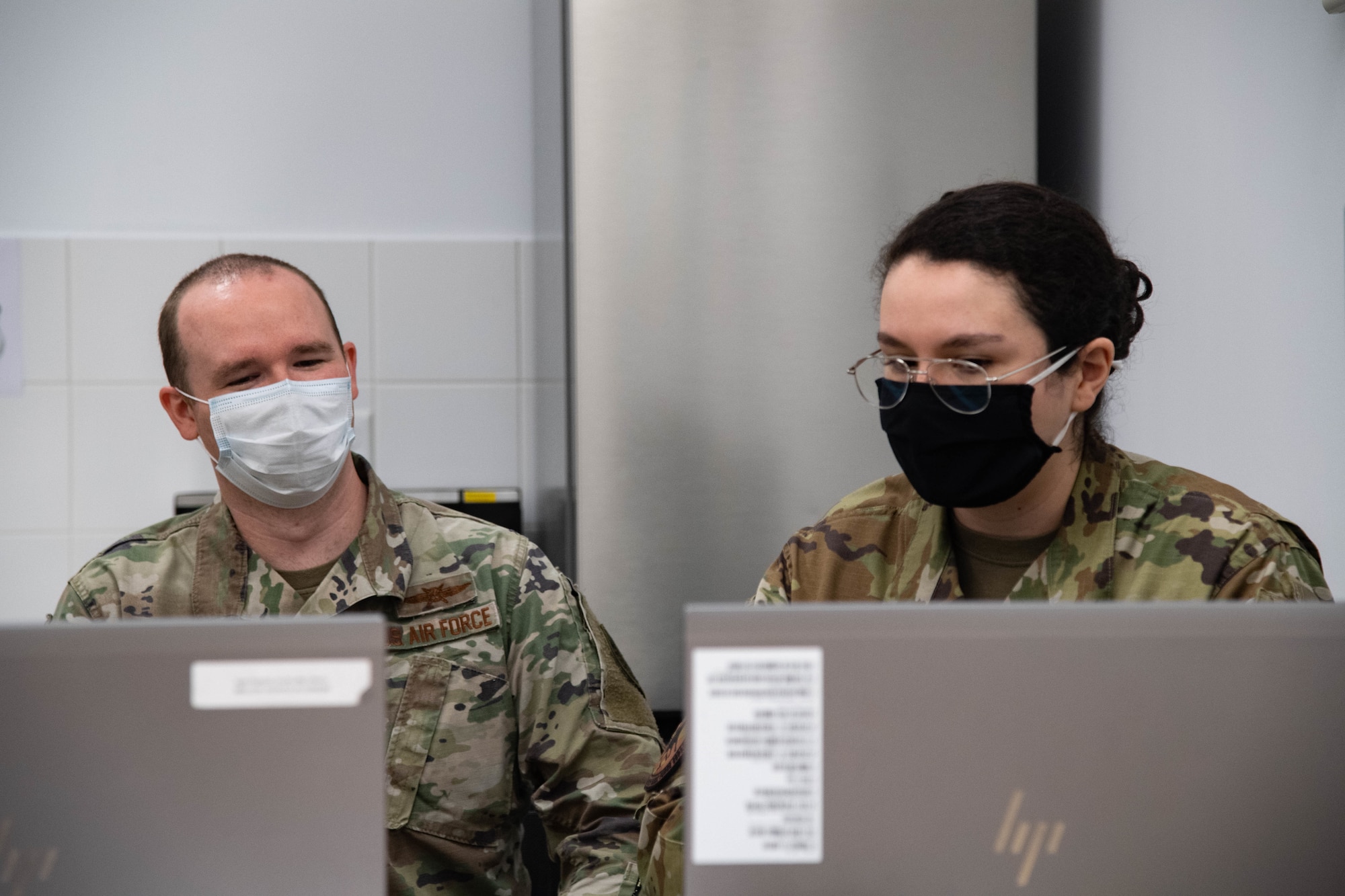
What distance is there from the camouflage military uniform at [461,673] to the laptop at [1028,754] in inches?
27.0

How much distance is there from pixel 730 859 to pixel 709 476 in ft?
4.24

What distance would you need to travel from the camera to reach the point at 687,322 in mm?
1926

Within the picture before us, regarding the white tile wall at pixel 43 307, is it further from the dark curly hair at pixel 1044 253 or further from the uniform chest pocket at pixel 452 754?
the dark curly hair at pixel 1044 253

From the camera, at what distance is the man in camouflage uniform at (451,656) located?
1.36 metres

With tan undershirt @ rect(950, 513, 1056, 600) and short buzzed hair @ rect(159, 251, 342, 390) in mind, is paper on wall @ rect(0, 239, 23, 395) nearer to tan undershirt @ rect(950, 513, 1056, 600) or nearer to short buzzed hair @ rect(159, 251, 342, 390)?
short buzzed hair @ rect(159, 251, 342, 390)

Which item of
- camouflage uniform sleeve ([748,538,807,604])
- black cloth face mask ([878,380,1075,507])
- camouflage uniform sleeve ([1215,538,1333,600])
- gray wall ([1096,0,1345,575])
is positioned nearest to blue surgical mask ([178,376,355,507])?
camouflage uniform sleeve ([748,538,807,604])

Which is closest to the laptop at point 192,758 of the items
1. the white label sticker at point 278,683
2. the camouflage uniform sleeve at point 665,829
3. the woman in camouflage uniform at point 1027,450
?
the white label sticker at point 278,683

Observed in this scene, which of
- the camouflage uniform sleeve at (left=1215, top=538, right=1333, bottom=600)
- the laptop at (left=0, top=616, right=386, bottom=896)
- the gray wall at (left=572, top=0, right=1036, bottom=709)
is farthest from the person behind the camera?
the gray wall at (left=572, top=0, right=1036, bottom=709)

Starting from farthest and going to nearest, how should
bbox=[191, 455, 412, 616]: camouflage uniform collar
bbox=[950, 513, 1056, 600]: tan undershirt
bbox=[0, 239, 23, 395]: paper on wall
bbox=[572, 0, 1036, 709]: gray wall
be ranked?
bbox=[0, 239, 23, 395]: paper on wall, bbox=[572, 0, 1036, 709]: gray wall, bbox=[191, 455, 412, 616]: camouflage uniform collar, bbox=[950, 513, 1056, 600]: tan undershirt

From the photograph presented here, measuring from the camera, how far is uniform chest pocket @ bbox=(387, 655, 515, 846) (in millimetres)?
1357

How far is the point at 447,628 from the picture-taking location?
1416 mm

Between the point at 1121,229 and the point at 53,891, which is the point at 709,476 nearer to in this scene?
the point at 1121,229

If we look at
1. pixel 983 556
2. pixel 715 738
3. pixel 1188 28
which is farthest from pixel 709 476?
pixel 715 738

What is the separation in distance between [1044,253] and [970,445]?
0.22 metres
